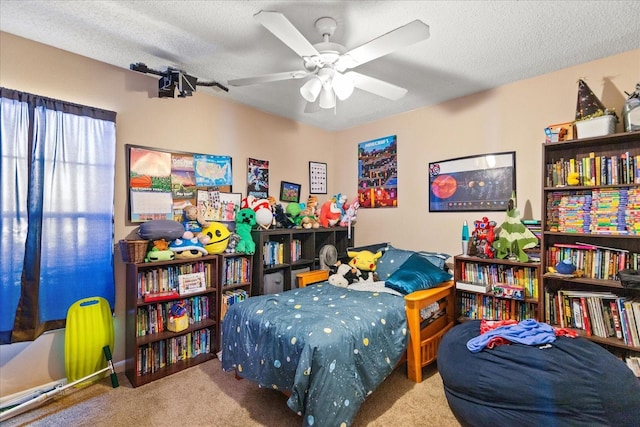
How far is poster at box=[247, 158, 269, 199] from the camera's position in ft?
10.9

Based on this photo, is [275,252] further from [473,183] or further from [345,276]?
[473,183]

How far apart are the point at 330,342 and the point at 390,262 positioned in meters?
1.55

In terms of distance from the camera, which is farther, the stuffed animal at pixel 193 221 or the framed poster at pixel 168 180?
the stuffed animal at pixel 193 221

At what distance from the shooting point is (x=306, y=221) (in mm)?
3523

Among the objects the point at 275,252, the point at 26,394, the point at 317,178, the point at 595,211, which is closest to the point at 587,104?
the point at 595,211

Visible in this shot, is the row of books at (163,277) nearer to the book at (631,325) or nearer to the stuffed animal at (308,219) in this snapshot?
the stuffed animal at (308,219)

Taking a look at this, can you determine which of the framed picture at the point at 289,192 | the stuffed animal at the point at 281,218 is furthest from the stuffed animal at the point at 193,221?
Answer: the framed picture at the point at 289,192

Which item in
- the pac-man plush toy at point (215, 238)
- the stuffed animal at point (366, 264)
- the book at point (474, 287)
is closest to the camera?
the book at point (474, 287)

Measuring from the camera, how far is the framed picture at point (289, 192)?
3648 mm

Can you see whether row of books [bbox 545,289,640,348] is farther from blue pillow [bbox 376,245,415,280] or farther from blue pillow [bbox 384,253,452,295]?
blue pillow [bbox 376,245,415,280]

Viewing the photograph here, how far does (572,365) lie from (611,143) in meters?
1.73

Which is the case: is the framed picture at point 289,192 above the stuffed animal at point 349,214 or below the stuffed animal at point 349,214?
above

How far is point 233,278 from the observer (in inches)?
117

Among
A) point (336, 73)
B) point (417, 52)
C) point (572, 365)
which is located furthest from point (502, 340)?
point (417, 52)
